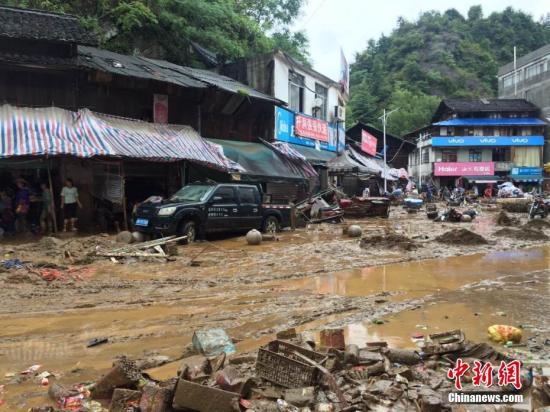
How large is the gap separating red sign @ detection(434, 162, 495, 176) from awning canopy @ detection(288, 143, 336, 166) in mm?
35689

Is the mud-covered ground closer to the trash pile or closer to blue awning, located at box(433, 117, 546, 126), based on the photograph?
the trash pile

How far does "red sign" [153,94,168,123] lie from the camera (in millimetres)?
18406

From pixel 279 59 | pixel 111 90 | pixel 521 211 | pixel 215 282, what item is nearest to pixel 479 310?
pixel 215 282

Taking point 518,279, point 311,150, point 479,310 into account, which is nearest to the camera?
point 479,310

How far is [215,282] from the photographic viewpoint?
8602mm

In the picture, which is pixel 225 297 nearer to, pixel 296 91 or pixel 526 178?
pixel 296 91

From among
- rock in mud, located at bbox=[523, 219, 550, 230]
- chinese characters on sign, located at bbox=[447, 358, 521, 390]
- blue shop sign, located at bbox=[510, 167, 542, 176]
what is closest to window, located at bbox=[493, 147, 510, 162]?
blue shop sign, located at bbox=[510, 167, 542, 176]

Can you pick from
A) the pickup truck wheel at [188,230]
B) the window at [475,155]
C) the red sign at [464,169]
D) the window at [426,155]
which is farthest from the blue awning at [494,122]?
the pickup truck wheel at [188,230]

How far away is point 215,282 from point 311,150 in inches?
765

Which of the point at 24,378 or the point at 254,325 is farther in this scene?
the point at 254,325

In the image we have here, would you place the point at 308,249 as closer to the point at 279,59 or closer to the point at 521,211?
the point at 279,59

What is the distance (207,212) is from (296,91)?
15042 mm

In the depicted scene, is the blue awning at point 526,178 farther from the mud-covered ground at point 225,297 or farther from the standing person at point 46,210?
the standing person at point 46,210

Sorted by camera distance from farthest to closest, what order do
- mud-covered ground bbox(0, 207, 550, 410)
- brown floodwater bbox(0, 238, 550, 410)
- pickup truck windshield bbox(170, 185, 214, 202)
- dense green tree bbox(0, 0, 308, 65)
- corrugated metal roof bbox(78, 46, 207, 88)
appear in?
dense green tree bbox(0, 0, 308, 65) → corrugated metal roof bbox(78, 46, 207, 88) → pickup truck windshield bbox(170, 185, 214, 202) → mud-covered ground bbox(0, 207, 550, 410) → brown floodwater bbox(0, 238, 550, 410)
